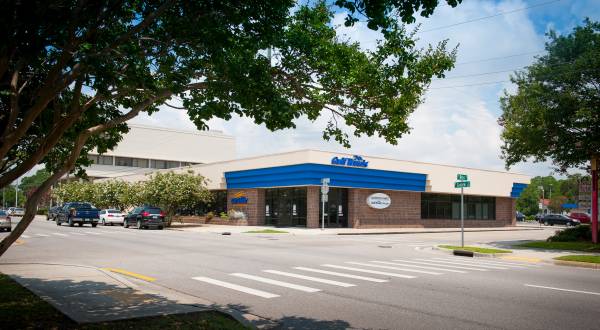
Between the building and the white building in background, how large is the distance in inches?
1523

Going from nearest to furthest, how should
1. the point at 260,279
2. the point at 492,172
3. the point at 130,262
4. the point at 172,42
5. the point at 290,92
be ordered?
the point at 172,42
the point at 290,92
the point at 260,279
the point at 130,262
the point at 492,172

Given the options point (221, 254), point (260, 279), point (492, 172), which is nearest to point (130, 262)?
point (221, 254)

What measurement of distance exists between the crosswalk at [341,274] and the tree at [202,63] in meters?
3.76

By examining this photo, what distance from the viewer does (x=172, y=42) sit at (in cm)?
803

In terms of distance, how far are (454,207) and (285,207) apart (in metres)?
18.3

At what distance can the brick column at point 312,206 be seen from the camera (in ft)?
127

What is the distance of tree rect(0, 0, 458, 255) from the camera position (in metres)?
6.78

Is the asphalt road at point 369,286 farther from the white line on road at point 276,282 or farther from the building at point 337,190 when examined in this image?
the building at point 337,190

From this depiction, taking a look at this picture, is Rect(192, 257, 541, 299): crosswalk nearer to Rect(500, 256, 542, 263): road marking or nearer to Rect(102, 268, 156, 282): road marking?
Rect(102, 268, 156, 282): road marking

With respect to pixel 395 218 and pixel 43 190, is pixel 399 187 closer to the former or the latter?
pixel 395 218

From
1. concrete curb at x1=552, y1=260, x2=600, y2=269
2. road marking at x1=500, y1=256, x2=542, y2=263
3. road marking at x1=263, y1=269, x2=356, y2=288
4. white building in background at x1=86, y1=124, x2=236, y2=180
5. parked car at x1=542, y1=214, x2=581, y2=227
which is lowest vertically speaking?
parked car at x1=542, y1=214, x2=581, y2=227

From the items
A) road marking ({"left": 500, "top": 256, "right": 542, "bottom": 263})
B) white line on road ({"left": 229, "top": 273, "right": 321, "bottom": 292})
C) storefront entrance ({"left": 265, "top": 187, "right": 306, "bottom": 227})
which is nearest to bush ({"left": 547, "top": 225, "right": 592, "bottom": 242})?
road marking ({"left": 500, "top": 256, "right": 542, "bottom": 263})

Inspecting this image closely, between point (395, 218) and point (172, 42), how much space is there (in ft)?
124

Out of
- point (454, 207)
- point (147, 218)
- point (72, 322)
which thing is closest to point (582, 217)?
point (454, 207)
